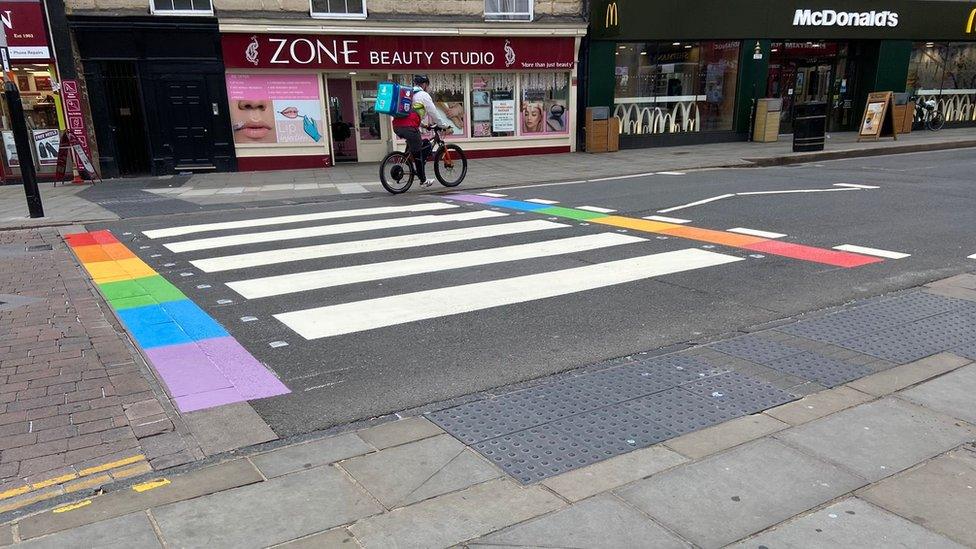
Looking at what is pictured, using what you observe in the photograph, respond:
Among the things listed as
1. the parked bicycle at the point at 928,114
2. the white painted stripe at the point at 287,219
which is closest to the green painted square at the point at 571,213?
the white painted stripe at the point at 287,219

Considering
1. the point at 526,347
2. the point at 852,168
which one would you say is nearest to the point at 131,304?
the point at 526,347

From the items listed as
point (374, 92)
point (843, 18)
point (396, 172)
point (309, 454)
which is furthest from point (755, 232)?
point (843, 18)

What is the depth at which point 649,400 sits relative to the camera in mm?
3979

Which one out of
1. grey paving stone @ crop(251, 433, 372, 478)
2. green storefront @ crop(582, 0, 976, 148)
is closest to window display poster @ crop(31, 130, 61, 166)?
green storefront @ crop(582, 0, 976, 148)

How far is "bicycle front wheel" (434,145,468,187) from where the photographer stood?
41.9ft

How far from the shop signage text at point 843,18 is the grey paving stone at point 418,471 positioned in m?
22.6

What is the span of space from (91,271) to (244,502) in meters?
5.47

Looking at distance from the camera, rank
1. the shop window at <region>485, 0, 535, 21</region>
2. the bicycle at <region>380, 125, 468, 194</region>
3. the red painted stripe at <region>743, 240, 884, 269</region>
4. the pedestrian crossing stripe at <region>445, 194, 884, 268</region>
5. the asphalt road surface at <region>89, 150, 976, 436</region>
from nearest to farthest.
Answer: the asphalt road surface at <region>89, 150, 976, 436</region>
the red painted stripe at <region>743, 240, 884, 269</region>
the pedestrian crossing stripe at <region>445, 194, 884, 268</region>
the bicycle at <region>380, 125, 468, 194</region>
the shop window at <region>485, 0, 535, 21</region>

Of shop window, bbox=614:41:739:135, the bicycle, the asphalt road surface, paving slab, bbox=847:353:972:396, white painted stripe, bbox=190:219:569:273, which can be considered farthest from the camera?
shop window, bbox=614:41:739:135

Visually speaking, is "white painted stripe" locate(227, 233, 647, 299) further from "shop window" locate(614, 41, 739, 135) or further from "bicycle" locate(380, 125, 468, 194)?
"shop window" locate(614, 41, 739, 135)

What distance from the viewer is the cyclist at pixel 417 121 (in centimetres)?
1177

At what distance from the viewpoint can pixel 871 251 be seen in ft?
24.7

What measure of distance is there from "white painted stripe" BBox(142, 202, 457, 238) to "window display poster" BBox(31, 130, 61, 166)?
28.3 feet

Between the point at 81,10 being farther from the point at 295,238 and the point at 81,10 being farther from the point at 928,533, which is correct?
the point at 928,533
